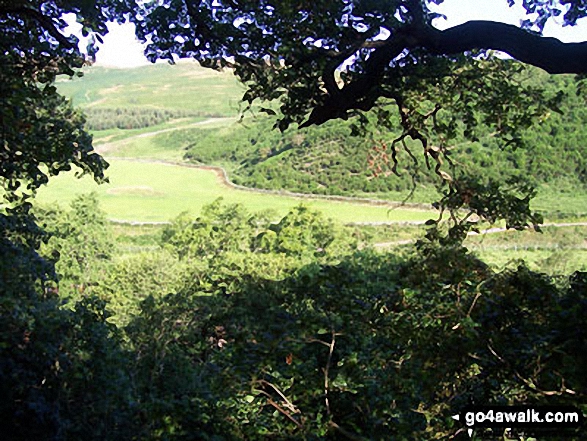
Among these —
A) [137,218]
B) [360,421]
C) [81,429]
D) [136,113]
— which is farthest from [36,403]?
[136,113]

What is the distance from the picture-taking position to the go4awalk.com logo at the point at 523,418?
8.16 ft

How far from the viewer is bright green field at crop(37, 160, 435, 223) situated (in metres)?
46.3

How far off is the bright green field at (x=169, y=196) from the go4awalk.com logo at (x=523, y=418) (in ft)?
124

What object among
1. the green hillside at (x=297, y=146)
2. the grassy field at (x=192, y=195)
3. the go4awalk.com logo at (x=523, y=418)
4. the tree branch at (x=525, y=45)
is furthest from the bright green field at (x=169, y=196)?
the go4awalk.com logo at (x=523, y=418)

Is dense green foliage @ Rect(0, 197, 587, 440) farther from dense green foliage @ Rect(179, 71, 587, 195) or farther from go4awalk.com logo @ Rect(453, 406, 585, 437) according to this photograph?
dense green foliage @ Rect(179, 71, 587, 195)

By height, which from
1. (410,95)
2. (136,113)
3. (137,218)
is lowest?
(137,218)

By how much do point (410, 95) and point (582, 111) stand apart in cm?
3894

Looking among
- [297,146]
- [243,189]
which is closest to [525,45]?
[243,189]

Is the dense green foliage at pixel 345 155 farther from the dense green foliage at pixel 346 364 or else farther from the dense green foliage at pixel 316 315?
the dense green foliage at pixel 346 364

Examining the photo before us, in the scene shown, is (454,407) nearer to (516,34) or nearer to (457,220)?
(516,34)

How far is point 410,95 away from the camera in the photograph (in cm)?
459

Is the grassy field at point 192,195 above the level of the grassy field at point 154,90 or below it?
below

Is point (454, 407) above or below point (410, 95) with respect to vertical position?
below

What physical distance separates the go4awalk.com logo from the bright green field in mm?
37716
